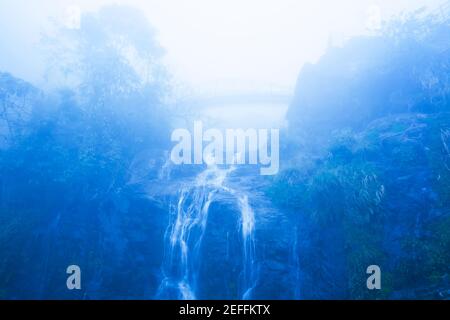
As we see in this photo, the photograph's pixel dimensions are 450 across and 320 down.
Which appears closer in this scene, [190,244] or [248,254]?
[248,254]

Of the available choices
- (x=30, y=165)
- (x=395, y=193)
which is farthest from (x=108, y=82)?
(x=395, y=193)

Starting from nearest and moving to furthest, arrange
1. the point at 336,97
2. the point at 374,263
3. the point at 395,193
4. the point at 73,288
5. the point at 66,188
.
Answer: the point at 374,263 → the point at 395,193 → the point at 73,288 → the point at 66,188 → the point at 336,97

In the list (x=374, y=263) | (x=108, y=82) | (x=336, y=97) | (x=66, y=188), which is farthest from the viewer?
(x=336, y=97)

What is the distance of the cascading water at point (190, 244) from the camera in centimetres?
1032

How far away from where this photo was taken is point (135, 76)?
15711 millimetres

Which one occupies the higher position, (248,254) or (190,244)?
(190,244)

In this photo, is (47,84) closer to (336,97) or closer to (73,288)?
(73,288)

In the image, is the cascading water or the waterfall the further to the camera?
the cascading water

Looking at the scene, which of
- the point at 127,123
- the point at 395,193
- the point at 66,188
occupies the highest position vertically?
the point at 127,123

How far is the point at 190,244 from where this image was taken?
10.9 metres

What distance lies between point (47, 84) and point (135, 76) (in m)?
5.30

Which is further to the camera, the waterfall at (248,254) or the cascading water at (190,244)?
the cascading water at (190,244)

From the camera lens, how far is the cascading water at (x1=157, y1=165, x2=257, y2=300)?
1032 centimetres

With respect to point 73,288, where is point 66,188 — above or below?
above
